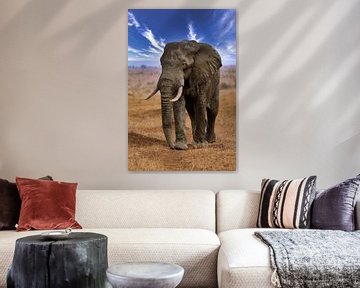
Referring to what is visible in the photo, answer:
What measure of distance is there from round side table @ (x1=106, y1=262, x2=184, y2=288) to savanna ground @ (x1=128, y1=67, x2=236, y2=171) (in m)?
1.98

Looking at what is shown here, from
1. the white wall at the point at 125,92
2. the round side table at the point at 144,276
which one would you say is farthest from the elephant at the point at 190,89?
the round side table at the point at 144,276

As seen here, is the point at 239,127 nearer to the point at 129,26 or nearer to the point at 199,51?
the point at 199,51

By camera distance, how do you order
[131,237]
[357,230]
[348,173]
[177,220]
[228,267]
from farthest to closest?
[348,173] < [177,220] < [357,230] < [131,237] < [228,267]

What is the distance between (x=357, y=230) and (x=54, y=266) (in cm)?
212

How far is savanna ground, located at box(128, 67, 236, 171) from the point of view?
4.69m

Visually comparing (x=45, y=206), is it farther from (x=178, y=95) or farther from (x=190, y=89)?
(x=190, y=89)

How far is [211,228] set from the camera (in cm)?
424

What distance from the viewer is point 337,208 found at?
3.95 meters

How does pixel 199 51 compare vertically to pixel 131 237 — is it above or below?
above

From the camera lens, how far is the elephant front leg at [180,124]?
15.4ft

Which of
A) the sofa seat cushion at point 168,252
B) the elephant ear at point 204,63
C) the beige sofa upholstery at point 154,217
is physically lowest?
the sofa seat cushion at point 168,252

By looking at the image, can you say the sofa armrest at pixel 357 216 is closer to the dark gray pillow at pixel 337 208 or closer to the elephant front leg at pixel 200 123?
the dark gray pillow at pixel 337 208

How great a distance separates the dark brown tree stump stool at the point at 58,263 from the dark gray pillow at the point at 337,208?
1742 millimetres

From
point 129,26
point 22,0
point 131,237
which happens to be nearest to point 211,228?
point 131,237
